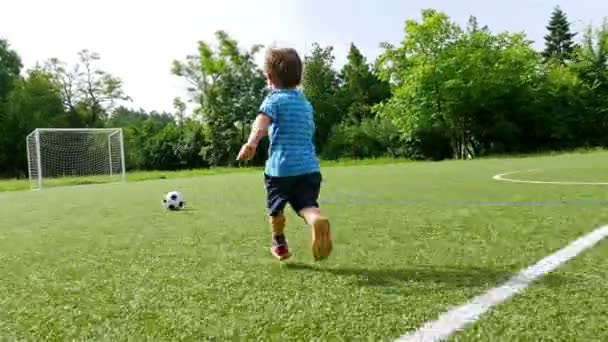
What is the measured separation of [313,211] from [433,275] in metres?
0.83

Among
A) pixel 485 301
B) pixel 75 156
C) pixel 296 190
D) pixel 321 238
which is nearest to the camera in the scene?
pixel 485 301

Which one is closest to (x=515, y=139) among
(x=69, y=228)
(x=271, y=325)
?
(x=69, y=228)

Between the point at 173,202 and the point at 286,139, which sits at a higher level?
the point at 286,139

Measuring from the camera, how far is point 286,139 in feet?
11.6

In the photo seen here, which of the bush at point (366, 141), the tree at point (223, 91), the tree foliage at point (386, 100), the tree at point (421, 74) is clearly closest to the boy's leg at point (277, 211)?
the tree foliage at point (386, 100)

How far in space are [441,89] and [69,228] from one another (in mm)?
31771

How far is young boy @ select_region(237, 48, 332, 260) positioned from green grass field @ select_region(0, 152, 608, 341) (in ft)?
Result: 1.55

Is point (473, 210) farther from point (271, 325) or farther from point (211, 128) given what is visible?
point (211, 128)

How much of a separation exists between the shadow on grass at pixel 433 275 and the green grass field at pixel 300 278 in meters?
0.01

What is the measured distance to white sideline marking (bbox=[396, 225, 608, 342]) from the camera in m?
2.10

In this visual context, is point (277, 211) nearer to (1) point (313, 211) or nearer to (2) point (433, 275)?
(1) point (313, 211)

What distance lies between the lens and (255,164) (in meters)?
42.0

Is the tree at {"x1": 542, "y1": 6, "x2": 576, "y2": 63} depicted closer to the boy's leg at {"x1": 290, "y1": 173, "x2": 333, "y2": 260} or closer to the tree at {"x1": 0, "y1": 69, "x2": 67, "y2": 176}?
the tree at {"x1": 0, "y1": 69, "x2": 67, "y2": 176}

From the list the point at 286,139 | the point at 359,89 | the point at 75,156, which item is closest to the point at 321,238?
the point at 286,139
